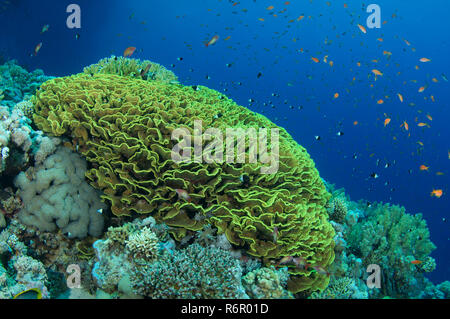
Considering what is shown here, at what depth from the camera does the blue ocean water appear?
43.0 meters

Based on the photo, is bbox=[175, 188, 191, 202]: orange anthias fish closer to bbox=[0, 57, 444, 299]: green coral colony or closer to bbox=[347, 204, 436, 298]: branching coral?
bbox=[0, 57, 444, 299]: green coral colony

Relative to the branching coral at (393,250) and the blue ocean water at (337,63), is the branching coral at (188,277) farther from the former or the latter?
the blue ocean water at (337,63)

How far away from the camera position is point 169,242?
426cm

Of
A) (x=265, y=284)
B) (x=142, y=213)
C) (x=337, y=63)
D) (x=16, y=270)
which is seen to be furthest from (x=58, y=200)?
(x=337, y=63)

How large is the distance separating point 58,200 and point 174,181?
203 cm

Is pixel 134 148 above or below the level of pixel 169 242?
above

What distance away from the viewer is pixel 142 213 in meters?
4.55

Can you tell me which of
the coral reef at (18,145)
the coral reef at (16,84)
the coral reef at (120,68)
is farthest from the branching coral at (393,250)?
the coral reef at (16,84)

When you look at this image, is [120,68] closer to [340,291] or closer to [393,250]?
[340,291]

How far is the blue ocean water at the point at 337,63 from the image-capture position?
4297 cm

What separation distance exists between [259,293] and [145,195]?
7.67 ft

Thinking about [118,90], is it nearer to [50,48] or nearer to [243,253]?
[243,253]
